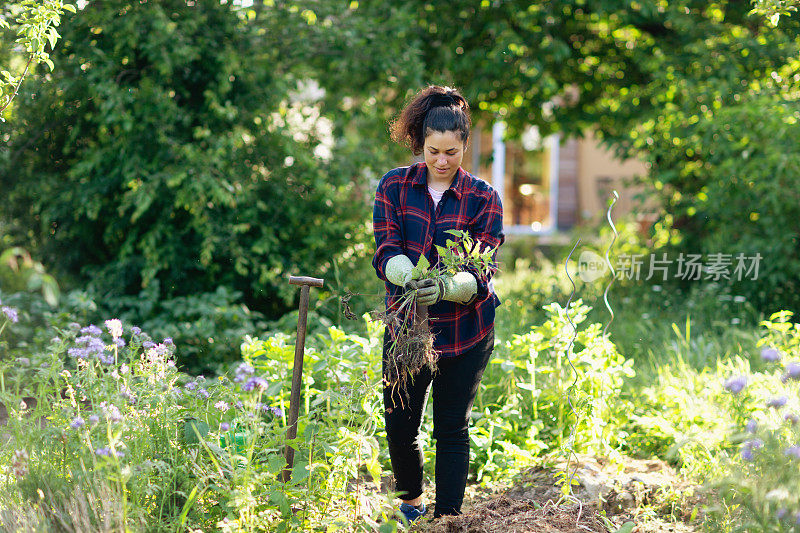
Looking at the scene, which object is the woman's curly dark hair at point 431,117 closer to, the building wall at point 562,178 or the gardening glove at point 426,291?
the gardening glove at point 426,291

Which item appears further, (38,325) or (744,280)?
(744,280)

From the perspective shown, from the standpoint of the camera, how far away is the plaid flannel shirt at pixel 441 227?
7.64ft

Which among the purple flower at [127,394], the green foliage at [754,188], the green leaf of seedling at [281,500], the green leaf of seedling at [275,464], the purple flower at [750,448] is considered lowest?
the green leaf of seedling at [281,500]

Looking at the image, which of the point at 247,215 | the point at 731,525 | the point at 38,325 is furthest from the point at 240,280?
the point at 731,525

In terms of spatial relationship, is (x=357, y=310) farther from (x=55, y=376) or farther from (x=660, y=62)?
(x=660, y=62)

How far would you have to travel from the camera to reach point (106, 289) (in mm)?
4758

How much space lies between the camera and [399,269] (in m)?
2.23

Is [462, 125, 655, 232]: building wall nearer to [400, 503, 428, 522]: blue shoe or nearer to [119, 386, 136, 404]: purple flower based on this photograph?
[400, 503, 428, 522]: blue shoe

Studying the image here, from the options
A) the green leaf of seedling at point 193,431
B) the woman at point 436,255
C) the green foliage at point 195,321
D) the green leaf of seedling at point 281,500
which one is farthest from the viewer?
the green foliage at point 195,321

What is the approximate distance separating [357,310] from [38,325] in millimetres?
1972

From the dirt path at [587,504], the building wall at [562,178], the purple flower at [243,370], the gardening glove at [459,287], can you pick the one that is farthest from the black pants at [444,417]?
the building wall at [562,178]

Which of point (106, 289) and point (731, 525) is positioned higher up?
point (106, 289)

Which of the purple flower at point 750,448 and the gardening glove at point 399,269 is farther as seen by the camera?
the gardening glove at point 399,269

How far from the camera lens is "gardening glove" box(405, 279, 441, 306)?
6.95 ft
